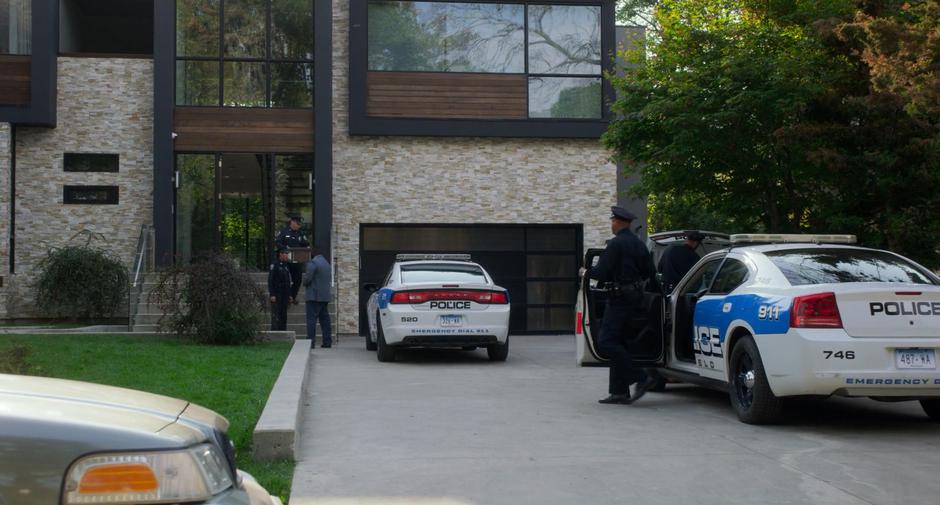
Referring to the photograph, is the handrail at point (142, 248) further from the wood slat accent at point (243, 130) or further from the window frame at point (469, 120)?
the window frame at point (469, 120)

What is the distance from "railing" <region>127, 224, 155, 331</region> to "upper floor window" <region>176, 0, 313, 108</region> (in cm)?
298

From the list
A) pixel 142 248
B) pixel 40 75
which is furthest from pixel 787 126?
pixel 40 75

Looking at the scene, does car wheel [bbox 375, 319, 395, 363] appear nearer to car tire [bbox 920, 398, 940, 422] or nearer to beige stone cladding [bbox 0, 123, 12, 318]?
car tire [bbox 920, 398, 940, 422]

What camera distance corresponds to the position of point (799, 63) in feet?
49.2

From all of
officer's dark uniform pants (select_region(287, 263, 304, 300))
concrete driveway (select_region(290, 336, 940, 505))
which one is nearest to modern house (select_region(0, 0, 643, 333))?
officer's dark uniform pants (select_region(287, 263, 304, 300))

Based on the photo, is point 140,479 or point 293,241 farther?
point 293,241

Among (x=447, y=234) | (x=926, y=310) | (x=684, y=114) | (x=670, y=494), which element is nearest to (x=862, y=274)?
(x=926, y=310)

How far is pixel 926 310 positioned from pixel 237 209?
55.6 feet

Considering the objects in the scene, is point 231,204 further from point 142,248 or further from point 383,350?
point 383,350

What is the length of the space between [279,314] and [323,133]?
513 cm

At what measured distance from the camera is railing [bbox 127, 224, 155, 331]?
20453mm

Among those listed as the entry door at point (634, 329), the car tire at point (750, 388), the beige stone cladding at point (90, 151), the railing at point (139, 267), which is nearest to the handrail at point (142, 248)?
the railing at point (139, 267)

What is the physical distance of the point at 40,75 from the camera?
22.1 m

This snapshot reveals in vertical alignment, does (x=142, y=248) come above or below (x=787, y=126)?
below
